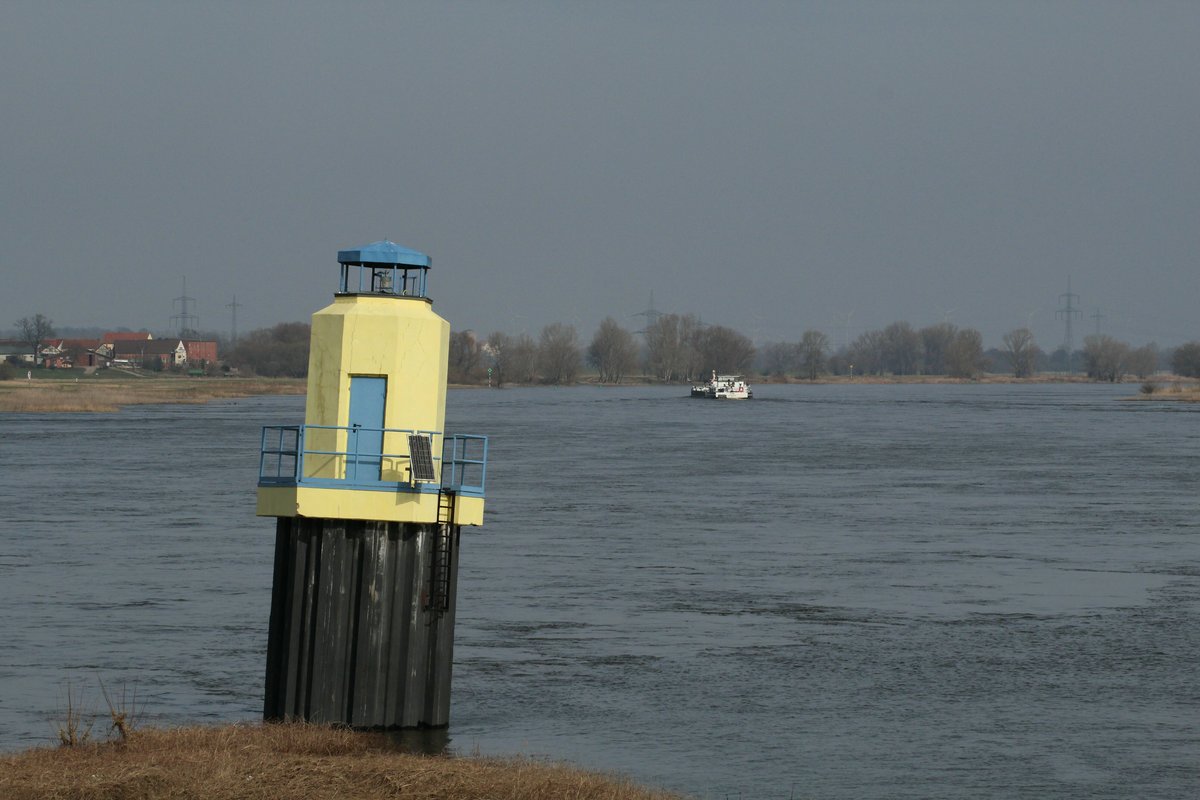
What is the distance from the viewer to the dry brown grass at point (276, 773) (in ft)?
48.7

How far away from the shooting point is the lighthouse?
18.3m

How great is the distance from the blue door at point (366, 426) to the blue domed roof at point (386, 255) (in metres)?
1.40

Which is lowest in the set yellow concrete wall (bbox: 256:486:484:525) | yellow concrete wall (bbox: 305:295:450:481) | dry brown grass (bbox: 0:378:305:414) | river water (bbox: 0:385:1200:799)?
river water (bbox: 0:385:1200:799)

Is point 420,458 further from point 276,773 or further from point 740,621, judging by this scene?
point 740,621

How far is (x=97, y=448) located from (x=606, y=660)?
5478cm

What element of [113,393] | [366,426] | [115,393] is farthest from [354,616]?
[115,393]

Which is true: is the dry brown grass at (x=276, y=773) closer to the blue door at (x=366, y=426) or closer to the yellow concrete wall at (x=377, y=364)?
the blue door at (x=366, y=426)

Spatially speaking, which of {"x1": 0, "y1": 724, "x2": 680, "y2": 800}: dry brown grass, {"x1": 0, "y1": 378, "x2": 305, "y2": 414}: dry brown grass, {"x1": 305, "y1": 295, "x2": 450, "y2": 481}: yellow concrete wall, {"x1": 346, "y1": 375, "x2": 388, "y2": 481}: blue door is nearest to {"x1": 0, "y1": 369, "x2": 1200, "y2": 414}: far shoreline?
{"x1": 0, "y1": 378, "x2": 305, "y2": 414}: dry brown grass

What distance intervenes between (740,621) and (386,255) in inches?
489

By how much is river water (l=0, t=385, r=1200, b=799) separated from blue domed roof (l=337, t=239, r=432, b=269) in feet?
18.8

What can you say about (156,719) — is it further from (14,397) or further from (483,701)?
(14,397)

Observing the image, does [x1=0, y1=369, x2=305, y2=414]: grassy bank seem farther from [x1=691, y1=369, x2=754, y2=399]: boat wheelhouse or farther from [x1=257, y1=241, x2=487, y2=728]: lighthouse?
[x1=257, y1=241, x2=487, y2=728]: lighthouse

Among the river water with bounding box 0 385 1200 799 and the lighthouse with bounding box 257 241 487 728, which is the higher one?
the lighthouse with bounding box 257 241 487 728

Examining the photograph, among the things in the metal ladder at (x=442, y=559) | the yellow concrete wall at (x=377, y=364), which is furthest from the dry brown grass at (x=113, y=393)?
the metal ladder at (x=442, y=559)
